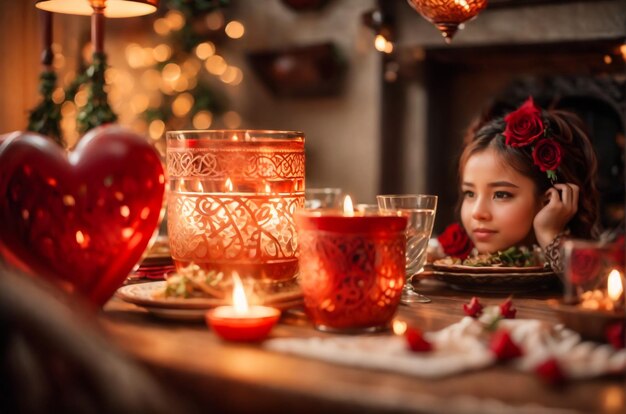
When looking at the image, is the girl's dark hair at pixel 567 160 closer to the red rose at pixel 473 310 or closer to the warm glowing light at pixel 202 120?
the red rose at pixel 473 310

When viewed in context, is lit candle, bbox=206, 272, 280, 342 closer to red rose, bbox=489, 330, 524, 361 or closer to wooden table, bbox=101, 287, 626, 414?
wooden table, bbox=101, 287, 626, 414

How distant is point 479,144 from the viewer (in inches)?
58.6

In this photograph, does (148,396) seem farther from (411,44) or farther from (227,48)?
(227,48)

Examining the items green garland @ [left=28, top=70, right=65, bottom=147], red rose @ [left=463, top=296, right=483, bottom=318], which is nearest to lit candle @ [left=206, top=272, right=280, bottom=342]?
red rose @ [left=463, top=296, right=483, bottom=318]

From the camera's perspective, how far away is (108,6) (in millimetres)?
1468

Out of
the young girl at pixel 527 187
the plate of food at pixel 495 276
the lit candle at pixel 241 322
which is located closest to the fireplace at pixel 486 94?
the young girl at pixel 527 187

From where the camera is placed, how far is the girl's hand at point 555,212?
139 cm

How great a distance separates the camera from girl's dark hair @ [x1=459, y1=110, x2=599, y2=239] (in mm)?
1425

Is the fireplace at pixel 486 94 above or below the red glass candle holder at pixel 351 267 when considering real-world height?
above

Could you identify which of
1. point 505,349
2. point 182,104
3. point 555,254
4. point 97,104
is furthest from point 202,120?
point 505,349

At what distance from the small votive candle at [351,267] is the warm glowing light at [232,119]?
3.70m

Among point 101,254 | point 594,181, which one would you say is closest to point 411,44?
point 594,181

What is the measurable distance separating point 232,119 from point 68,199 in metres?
3.70

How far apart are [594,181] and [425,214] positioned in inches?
21.3
